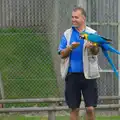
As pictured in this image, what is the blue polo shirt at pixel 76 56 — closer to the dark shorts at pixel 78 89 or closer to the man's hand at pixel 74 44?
Answer: the dark shorts at pixel 78 89

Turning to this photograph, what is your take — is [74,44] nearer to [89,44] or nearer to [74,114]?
[89,44]

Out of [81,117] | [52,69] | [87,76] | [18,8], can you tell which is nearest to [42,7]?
[18,8]

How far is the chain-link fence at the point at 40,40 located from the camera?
926 cm

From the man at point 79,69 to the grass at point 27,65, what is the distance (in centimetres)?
268

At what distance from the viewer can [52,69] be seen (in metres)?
9.55

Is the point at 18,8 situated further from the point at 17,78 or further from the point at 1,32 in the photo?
the point at 17,78

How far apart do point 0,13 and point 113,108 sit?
9.59 ft

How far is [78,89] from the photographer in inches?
264

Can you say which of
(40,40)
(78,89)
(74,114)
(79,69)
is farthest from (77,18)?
(40,40)

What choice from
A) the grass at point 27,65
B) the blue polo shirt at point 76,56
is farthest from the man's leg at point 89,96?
the grass at point 27,65

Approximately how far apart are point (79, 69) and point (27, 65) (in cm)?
311

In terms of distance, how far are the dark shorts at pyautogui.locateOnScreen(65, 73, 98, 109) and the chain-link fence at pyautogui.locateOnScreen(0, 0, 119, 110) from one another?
2.56m

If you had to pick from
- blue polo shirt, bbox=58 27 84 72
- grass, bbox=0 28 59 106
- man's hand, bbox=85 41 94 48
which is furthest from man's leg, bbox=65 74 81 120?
grass, bbox=0 28 59 106

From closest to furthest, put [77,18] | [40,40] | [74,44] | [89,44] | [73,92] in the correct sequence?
1. [74,44]
2. [89,44]
3. [77,18]
4. [73,92]
5. [40,40]
